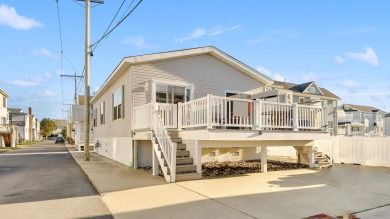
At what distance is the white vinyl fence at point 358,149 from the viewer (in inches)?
496

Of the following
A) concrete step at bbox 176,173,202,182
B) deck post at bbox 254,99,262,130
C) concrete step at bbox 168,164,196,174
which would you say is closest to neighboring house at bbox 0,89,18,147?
concrete step at bbox 168,164,196,174

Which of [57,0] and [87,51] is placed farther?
[87,51]

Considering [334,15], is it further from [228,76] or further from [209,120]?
[209,120]

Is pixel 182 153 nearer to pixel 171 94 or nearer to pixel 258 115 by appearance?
pixel 258 115

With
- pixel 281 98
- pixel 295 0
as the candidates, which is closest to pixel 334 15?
pixel 295 0

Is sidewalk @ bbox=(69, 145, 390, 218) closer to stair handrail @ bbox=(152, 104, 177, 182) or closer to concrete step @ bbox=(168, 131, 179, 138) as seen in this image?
stair handrail @ bbox=(152, 104, 177, 182)

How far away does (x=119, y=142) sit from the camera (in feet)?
49.3

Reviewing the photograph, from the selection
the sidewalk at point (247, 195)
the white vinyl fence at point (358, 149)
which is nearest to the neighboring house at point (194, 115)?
the sidewalk at point (247, 195)

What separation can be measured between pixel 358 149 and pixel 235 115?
7.77 m

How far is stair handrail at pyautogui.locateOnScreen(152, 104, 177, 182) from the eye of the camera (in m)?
8.55

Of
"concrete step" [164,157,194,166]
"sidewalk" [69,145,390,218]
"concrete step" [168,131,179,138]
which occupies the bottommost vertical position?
"sidewalk" [69,145,390,218]

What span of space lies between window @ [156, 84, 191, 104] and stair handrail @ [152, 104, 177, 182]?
1949 mm

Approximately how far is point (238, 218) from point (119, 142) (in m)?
11.1

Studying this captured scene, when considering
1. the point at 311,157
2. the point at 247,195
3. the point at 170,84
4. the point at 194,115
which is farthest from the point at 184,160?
the point at 311,157
